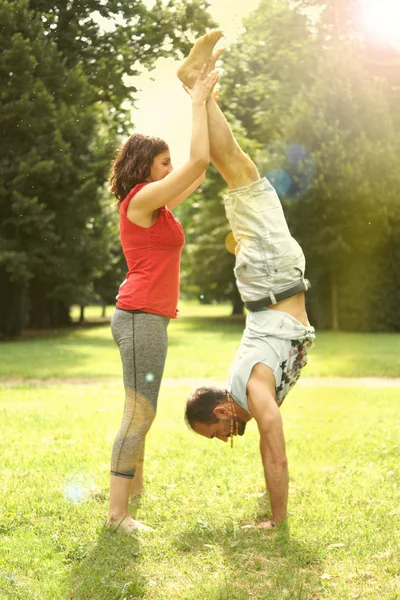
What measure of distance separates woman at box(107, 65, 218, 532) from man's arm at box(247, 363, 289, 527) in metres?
0.62

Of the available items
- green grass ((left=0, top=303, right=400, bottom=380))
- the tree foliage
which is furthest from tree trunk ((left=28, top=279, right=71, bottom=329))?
the tree foliage

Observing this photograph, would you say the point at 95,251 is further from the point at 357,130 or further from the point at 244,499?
Answer: the point at 244,499

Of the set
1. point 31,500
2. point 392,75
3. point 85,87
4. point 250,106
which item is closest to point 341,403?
point 31,500

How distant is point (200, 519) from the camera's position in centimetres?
464

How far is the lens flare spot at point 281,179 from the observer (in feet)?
79.0

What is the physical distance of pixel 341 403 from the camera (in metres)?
9.59

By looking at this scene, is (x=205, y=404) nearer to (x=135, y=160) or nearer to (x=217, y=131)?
(x=135, y=160)

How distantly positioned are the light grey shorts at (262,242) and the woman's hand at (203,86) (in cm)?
58

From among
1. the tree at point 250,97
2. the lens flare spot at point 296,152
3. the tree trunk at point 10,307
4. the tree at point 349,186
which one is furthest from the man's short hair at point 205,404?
the tree at point 250,97

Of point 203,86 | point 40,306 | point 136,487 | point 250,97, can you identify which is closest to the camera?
point 203,86

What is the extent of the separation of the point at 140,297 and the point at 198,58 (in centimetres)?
146

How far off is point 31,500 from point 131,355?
4.89 ft

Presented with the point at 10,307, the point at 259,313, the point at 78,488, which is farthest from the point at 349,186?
the point at 259,313

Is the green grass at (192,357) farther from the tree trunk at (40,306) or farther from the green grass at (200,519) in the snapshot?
the tree trunk at (40,306)
